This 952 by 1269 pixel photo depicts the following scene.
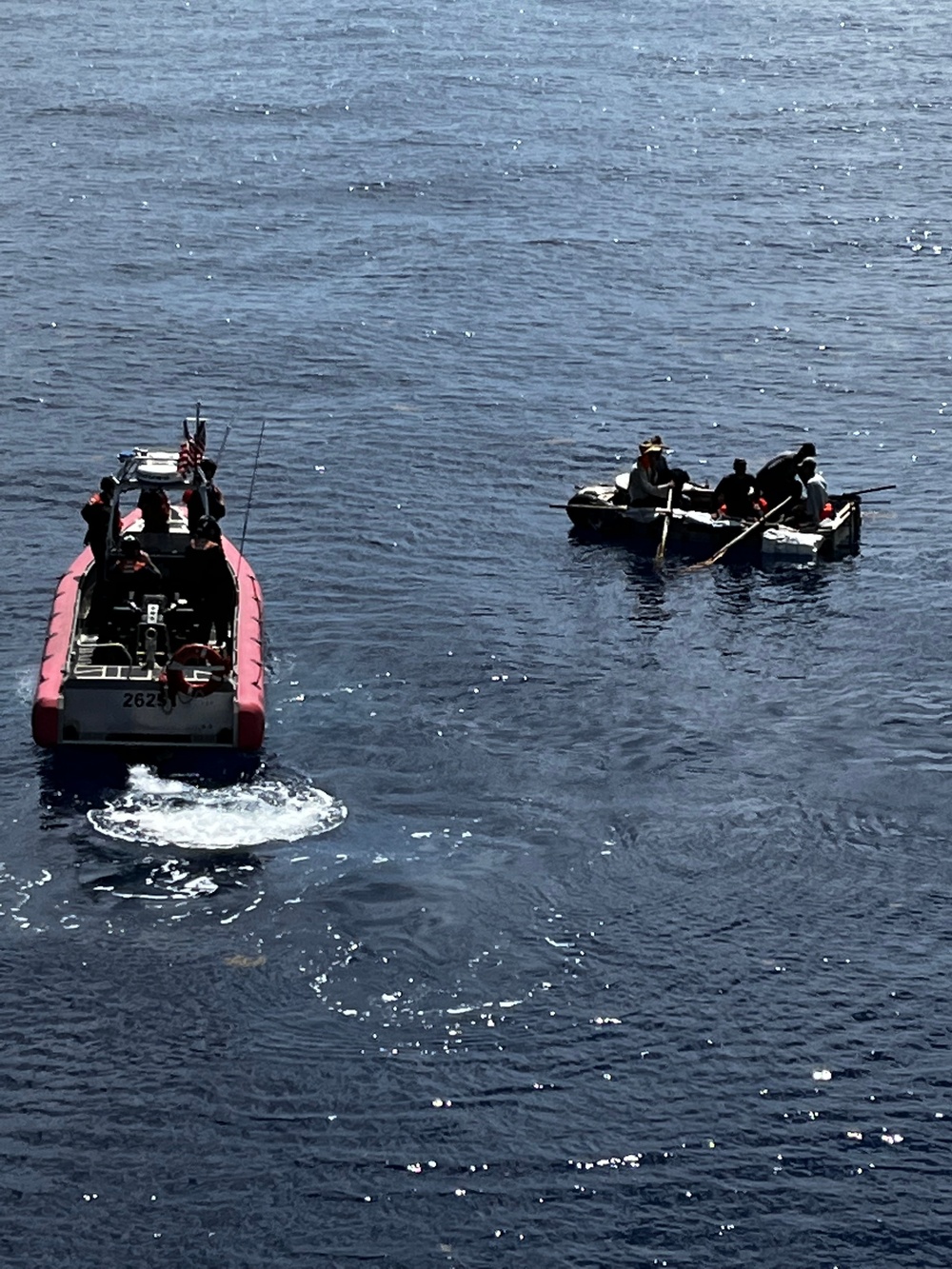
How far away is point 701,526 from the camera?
151 feet

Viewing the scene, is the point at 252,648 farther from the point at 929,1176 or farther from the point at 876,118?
the point at 876,118

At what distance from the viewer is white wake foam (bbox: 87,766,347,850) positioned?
32.8 meters

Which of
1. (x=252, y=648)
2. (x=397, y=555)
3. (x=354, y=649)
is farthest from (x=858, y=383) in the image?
(x=252, y=648)

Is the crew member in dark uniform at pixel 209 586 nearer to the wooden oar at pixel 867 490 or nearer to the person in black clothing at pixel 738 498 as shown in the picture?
the person in black clothing at pixel 738 498

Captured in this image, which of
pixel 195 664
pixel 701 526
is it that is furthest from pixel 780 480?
pixel 195 664

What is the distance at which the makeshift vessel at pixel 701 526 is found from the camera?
150ft

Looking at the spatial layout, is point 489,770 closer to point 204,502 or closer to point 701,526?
point 204,502

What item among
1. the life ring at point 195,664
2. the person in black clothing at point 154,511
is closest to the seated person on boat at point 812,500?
the person in black clothing at point 154,511

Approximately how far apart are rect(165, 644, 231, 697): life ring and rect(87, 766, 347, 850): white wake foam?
61.7 inches

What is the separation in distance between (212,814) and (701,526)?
16.4 m

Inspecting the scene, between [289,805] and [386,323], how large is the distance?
103 feet

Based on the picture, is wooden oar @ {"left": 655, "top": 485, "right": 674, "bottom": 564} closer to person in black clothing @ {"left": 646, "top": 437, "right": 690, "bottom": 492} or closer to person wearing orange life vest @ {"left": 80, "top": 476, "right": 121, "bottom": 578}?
person in black clothing @ {"left": 646, "top": 437, "right": 690, "bottom": 492}

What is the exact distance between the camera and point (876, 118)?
9112 cm

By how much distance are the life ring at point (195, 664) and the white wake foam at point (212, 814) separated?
1.57 m
